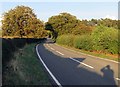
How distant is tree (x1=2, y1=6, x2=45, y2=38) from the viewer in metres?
59.4

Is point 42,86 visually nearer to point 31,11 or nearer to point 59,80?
point 59,80

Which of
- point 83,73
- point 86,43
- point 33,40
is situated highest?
point 83,73

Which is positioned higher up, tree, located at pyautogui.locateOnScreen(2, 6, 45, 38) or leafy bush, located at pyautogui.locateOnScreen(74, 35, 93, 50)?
tree, located at pyautogui.locateOnScreen(2, 6, 45, 38)

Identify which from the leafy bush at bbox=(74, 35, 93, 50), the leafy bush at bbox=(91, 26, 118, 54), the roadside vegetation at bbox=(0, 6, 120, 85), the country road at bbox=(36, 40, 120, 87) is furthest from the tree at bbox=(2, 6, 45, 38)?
the country road at bbox=(36, 40, 120, 87)

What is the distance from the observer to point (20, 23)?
196 ft

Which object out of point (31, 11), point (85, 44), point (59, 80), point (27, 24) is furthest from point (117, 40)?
point (31, 11)

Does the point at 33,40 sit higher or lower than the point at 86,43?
lower

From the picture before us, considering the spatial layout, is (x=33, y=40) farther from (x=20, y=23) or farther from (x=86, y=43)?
(x=86, y=43)

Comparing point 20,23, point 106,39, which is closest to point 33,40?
point 20,23

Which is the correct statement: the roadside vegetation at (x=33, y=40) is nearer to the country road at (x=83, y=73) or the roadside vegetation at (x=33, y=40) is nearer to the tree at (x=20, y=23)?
the tree at (x=20, y=23)

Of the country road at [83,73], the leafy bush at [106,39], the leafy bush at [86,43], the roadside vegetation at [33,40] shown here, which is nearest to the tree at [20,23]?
the roadside vegetation at [33,40]

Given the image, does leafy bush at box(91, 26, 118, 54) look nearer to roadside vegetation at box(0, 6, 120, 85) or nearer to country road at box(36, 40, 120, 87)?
roadside vegetation at box(0, 6, 120, 85)

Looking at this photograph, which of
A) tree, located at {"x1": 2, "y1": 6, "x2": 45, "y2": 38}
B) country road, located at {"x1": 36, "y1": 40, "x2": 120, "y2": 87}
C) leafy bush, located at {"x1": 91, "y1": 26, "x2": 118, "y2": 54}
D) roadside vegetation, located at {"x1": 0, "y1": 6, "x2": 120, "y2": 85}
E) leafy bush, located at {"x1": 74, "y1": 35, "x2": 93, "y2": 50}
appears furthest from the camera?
tree, located at {"x1": 2, "y1": 6, "x2": 45, "y2": 38}

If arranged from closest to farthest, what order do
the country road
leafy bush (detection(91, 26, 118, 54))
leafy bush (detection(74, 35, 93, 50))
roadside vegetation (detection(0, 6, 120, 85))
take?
1. the country road
2. roadside vegetation (detection(0, 6, 120, 85))
3. leafy bush (detection(91, 26, 118, 54))
4. leafy bush (detection(74, 35, 93, 50))
